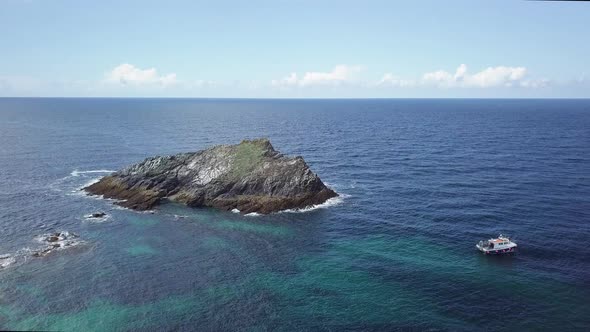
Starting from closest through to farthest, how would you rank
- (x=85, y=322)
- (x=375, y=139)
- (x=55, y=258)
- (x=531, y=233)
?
(x=85, y=322) < (x=55, y=258) < (x=531, y=233) < (x=375, y=139)

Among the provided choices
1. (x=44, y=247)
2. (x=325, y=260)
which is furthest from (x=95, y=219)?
(x=325, y=260)

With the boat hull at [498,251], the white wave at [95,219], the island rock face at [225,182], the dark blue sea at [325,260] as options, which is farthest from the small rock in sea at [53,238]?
the boat hull at [498,251]

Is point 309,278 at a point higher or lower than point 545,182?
lower

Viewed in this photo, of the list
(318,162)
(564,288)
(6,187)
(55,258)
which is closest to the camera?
(564,288)

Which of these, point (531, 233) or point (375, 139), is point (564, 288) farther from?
point (375, 139)

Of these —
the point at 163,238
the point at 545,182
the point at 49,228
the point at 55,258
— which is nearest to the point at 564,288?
the point at 545,182

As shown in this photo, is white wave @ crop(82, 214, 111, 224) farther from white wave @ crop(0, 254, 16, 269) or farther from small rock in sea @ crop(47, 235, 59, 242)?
white wave @ crop(0, 254, 16, 269)

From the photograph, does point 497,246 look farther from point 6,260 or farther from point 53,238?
point 6,260
